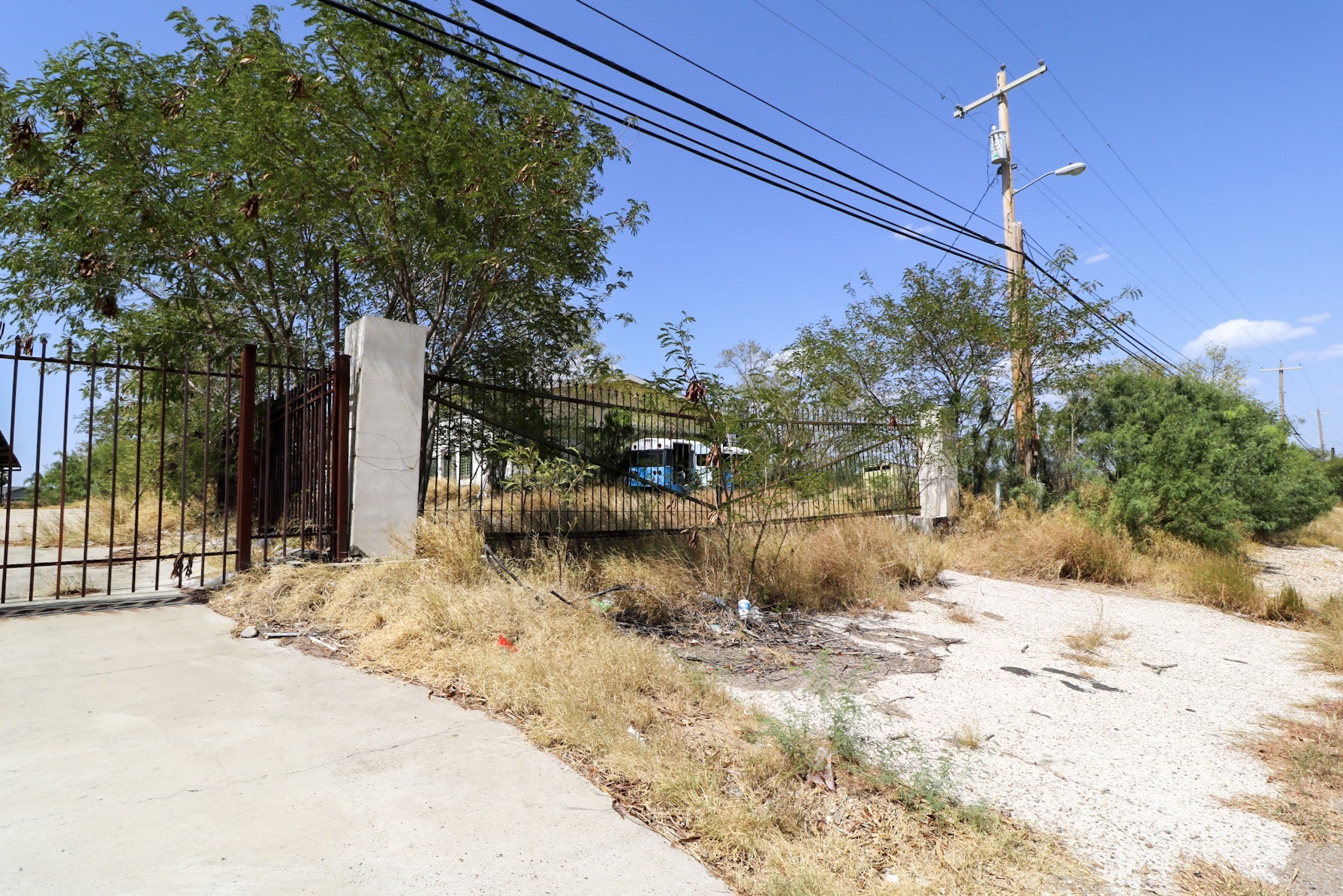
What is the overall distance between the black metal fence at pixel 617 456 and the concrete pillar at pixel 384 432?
452mm

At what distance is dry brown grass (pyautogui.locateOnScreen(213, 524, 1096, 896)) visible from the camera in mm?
2711

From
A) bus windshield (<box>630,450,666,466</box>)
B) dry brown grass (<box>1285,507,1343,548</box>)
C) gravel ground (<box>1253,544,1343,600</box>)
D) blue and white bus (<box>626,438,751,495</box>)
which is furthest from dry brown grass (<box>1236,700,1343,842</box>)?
dry brown grass (<box>1285,507,1343,548</box>)

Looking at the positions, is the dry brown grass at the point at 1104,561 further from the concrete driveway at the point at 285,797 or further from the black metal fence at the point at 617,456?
the concrete driveway at the point at 285,797

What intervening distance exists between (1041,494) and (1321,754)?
32.8 feet

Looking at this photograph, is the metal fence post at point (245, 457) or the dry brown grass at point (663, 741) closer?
the dry brown grass at point (663, 741)

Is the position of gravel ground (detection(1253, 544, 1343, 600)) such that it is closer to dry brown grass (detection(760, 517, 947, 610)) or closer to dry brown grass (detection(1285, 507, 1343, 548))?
dry brown grass (detection(1285, 507, 1343, 548))

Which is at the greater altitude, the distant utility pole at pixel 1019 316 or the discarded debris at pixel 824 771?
the distant utility pole at pixel 1019 316

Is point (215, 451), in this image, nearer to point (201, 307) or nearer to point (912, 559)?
point (201, 307)

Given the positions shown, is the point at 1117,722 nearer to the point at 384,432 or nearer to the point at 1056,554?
the point at 384,432

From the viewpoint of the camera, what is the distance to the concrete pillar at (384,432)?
22.2 feet

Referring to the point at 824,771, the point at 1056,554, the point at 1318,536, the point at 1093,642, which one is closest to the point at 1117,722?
the point at 1093,642

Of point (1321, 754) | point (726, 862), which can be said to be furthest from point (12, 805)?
point (1321, 754)

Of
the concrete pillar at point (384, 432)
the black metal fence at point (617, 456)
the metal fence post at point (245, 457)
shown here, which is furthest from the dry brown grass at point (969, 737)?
the metal fence post at point (245, 457)

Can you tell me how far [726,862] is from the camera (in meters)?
2.68
